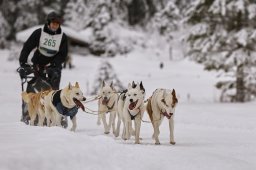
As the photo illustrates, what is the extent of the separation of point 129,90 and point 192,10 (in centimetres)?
1325

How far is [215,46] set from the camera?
19719 mm

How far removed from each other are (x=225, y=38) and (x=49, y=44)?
12.2m

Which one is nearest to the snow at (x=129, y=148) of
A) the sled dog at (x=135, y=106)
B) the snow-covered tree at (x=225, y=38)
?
the sled dog at (x=135, y=106)

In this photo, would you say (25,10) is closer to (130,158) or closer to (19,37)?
(19,37)

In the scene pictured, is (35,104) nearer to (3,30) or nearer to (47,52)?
(47,52)

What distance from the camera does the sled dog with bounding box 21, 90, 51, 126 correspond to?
8164 millimetres

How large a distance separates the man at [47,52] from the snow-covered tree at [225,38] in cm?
1113

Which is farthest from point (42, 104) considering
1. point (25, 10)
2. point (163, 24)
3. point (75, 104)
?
point (163, 24)

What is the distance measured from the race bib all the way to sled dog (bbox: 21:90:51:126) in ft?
3.13

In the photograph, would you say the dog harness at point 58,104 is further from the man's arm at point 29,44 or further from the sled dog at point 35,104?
the man's arm at point 29,44

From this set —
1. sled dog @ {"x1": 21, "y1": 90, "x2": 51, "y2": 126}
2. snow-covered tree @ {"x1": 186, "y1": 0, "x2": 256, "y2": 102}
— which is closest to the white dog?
sled dog @ {"x1": 21, "y1": 90, "x2": 51, "y2": 126}

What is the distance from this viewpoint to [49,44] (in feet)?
29.6

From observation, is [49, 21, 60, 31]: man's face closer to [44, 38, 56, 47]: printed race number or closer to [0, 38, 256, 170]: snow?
[44, 38, 56, 47]: printed race number

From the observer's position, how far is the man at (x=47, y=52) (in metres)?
8.91
